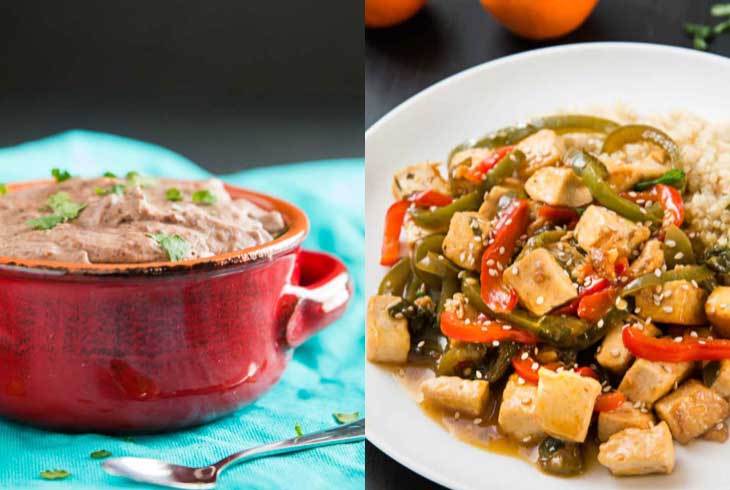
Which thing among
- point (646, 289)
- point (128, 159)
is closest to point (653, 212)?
point (646, 289)

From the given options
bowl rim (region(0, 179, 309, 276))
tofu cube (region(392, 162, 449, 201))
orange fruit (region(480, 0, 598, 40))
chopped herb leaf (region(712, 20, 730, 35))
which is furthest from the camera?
chopped herb leaf (region(712, 20, 730, 35))

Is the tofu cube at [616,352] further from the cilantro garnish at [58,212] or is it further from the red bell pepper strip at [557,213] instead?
the cilantro garnish at [58,212]

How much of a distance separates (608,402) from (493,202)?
36 cm

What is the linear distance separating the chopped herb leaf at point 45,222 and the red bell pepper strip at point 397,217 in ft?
→ 1.59

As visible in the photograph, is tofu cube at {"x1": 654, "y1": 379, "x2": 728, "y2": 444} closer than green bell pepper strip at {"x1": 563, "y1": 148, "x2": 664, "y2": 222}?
Yes

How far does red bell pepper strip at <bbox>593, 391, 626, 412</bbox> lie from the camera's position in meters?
1.02

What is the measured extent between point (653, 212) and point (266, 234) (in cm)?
54

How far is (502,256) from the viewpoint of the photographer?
118cm

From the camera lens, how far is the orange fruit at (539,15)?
1587 millimetres

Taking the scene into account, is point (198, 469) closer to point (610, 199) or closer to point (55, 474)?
point (55, 474)

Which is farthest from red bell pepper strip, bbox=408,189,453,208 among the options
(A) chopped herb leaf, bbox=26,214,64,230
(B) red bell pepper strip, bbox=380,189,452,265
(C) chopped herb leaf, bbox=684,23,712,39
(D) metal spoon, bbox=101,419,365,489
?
(C) chopped herb leaf, bbox=684,23,712,39

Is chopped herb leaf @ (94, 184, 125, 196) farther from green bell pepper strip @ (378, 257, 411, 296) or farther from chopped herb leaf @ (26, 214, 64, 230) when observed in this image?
green bell pepper strip @ (378, 257, 411, 296)

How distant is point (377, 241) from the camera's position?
1.33m

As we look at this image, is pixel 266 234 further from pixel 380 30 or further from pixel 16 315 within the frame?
pixel 380 30
